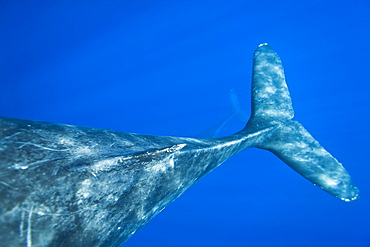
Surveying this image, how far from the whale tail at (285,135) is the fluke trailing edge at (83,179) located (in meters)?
2.69

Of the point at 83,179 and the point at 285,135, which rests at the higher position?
the point at 285,135

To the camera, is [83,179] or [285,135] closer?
[83,179]

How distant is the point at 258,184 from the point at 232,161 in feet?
20.4

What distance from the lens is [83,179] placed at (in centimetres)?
246

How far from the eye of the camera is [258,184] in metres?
33.6

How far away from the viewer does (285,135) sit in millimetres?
6188

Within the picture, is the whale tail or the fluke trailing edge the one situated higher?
the whale tail

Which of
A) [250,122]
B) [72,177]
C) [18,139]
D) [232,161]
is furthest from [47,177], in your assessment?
[232,161]

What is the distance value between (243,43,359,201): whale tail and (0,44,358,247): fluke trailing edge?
8.83 ft

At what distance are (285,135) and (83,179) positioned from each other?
514cm

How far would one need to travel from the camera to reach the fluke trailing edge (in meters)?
2.16

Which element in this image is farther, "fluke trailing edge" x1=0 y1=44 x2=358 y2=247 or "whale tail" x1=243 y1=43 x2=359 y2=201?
"whale tail" x1=243 y1=43 x2=359 y2=201

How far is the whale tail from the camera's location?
5.44 meters

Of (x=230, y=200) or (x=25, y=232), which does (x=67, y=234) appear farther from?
(x=230, y=200)
